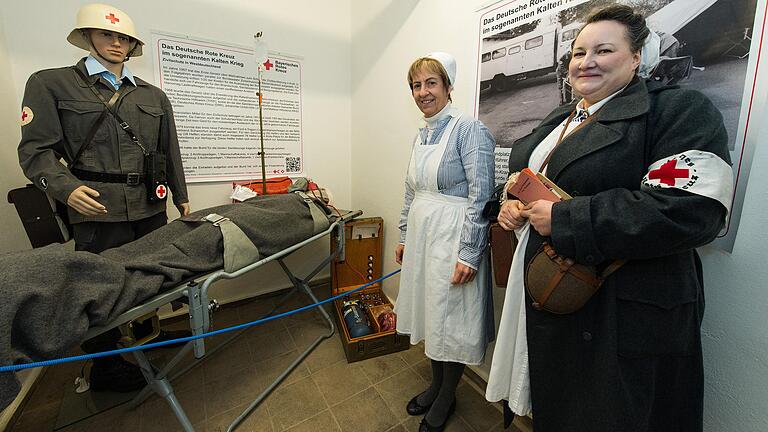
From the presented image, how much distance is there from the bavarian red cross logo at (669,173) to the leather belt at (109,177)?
6.65 feet

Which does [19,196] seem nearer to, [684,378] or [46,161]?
[46,161]

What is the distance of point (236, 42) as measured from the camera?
2.26m

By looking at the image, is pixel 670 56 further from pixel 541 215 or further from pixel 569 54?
pixel 541 215

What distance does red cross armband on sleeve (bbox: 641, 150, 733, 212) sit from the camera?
623 mm

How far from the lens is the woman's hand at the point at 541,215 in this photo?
0.79 m

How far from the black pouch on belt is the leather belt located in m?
0.04

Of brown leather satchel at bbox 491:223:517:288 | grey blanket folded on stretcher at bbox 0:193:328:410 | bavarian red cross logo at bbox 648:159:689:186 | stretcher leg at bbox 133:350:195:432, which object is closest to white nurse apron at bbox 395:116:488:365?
brown leather satchel at bbox 491:223:517:288

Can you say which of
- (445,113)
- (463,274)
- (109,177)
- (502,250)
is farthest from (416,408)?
(109,177)

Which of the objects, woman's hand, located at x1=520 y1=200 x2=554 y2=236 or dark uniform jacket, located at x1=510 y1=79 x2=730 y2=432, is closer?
dark uniform jacket, located at x1=510 y1=79 x2=730 y2=432

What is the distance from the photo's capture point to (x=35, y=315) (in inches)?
30.7

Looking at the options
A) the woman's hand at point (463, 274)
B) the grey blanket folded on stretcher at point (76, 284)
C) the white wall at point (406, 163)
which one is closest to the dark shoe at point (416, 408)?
the woman's hand at point (463, 274)

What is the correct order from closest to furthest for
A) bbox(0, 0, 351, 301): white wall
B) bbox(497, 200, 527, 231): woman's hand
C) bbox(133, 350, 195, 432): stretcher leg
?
bbox(497, 200, 527, 231): woman's hand, bbox(133, 350, 195, 432): stretcher leg, bbox(0, 0, 351, 301): white wall

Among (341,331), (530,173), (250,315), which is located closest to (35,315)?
(530,173)

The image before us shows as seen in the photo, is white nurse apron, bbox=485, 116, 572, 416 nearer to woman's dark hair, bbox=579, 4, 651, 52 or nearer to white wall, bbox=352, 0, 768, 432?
woman's dark hair, bbox=579, 4, 651, 52
